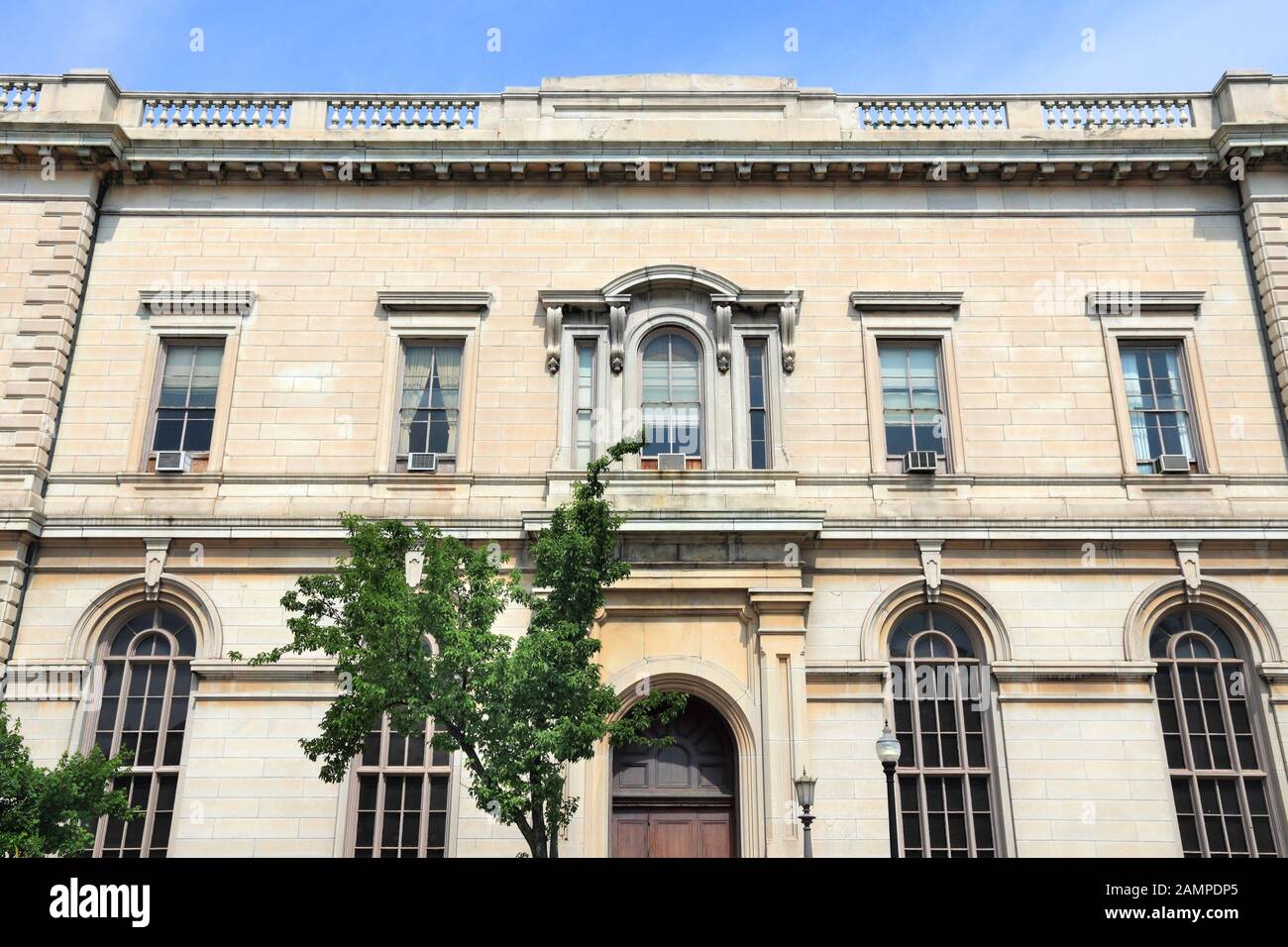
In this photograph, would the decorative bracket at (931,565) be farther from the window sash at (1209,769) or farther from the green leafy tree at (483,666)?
the green leafy tree at (483,666)

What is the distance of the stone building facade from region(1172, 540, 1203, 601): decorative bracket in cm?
6

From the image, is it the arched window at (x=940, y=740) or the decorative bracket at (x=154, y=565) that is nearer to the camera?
the arched window at (x=940, y=740)

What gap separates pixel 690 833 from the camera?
16688mm

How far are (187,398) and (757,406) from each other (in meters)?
9.70

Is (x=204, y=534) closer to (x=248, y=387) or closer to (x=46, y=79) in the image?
(x=248, y=387)

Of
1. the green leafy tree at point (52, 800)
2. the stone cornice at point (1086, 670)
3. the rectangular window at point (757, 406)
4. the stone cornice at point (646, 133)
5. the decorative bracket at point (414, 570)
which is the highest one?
the stone cornice at point (646, 133)

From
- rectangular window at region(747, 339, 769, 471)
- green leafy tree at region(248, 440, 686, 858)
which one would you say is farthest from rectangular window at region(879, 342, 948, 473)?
green leafy tree at region(248, 440, 686, 858)

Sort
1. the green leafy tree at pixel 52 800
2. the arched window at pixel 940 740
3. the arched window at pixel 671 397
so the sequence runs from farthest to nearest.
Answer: the arched window at pixel 671 397 < the arched window at pixel 940 740 < the green leafy tree at pixel 52 800

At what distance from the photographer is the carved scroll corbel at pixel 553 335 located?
62.0ft

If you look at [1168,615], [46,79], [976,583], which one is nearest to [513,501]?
[976,583]

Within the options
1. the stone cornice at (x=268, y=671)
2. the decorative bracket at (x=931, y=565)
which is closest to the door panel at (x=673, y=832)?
the decorative bracket at (x=931, y=565)

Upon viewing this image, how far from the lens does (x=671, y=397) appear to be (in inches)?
744

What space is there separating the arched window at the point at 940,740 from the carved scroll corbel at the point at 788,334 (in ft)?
15.2

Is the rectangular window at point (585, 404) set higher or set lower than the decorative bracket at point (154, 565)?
higher
